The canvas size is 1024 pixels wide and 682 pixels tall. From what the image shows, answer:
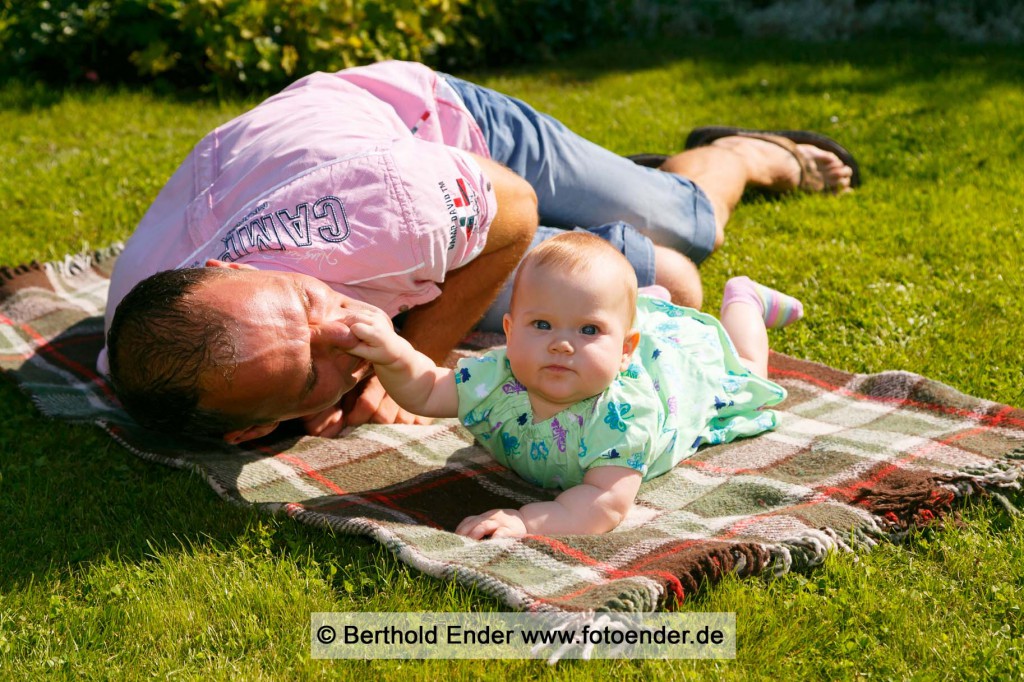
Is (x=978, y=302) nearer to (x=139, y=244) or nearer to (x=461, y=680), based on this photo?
(x=461, y=680)

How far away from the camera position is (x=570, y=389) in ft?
9.27

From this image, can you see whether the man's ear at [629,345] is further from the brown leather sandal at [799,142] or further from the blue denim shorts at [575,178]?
the brown leather sandal at [799,142]

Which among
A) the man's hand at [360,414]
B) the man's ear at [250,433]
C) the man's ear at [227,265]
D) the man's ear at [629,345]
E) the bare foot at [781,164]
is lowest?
the man's hand at [360,414]

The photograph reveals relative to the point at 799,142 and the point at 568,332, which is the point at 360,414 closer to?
the point at 568,332

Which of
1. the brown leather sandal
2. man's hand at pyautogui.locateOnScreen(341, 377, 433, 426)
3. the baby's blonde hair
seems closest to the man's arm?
man's hand at pyautogui.locateOnScreen(341, 377, 433, 426)

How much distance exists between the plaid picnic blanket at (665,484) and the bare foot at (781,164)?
1.73 m

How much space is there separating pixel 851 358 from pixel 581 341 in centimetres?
170

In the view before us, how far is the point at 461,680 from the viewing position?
89.6 inches

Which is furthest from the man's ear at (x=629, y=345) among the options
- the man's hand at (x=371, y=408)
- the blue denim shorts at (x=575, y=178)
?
the blue denim shorts at (x=575, y=178)

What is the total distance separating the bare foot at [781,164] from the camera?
543 cm

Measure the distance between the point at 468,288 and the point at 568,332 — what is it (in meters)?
0.93

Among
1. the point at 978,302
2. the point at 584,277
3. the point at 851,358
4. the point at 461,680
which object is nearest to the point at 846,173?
the point at 978,302

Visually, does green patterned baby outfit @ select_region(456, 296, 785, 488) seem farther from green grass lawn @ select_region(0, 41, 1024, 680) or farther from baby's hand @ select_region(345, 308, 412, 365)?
green grass lawn @ select_region(0, 41, 1024, 680)

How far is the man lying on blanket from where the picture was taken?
9.10ft
